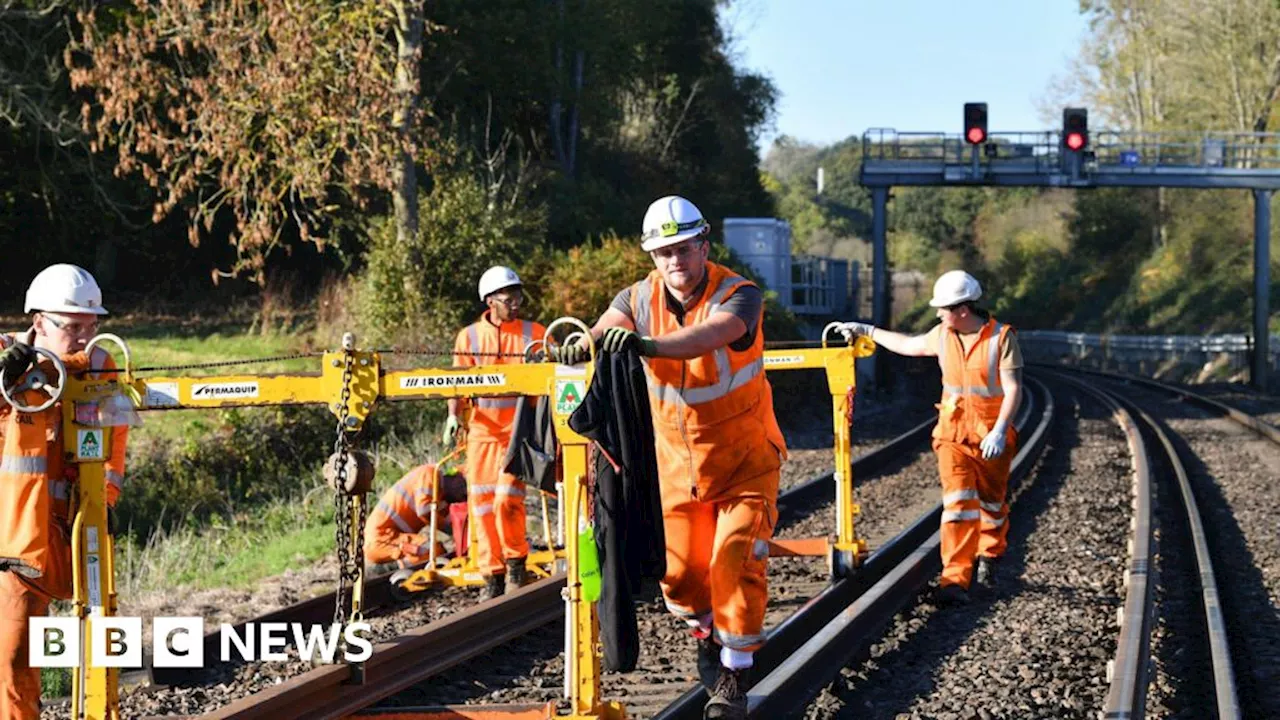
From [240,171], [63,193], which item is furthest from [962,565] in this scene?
[63,193]

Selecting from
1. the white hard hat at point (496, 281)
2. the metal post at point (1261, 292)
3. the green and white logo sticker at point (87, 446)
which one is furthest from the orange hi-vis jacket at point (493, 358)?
the metal post at point (1261, 292)

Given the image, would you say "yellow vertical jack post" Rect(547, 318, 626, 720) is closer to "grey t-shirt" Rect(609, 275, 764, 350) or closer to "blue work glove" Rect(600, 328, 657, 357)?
"blue work glove" Rect(600, 328, 657, 357)

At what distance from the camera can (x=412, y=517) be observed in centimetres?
1098

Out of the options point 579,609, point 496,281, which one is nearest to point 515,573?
point 496,281

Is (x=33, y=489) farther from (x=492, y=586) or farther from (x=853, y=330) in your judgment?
(x=853, y=330)

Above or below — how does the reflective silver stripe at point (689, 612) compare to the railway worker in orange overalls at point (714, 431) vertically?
below

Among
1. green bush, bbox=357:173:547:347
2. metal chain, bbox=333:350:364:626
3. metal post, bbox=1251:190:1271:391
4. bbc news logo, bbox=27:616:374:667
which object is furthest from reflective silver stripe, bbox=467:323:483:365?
metal post, bbox=1251:190:1271:391

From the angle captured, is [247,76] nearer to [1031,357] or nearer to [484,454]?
[484,454]

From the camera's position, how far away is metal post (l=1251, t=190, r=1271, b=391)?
1446 inches

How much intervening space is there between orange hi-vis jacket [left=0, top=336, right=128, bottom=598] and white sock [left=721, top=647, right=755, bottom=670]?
249cm

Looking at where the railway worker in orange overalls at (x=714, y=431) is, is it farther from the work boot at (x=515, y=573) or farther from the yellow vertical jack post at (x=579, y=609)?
the work boot at (x=515, y=573)

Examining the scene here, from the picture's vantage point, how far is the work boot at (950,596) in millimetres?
9555

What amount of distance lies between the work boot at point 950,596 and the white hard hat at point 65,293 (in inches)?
213

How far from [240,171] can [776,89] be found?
122 feet
